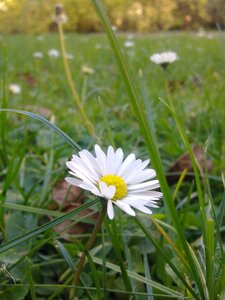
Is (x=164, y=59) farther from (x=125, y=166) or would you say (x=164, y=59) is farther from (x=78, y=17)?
(x=78, y=17)

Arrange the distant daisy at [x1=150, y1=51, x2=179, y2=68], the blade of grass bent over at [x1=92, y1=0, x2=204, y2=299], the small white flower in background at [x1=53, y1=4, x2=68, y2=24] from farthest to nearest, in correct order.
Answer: the small white flower in background at [x1=53, y1=4, x2=68, y2=24]
the distant daisy at [x1=150, y1=51, x2=179, y2=68]
the blade of grass bent over at [x1=92, y1=0, x2=204, y2=299]

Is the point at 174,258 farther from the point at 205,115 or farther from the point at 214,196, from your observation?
the point at 205,115

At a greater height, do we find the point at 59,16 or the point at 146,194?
the point at 59,16

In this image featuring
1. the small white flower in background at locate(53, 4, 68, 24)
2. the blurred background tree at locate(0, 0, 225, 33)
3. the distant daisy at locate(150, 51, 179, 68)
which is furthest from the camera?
the blurred background tree at locate(0, 0, 225, 33)

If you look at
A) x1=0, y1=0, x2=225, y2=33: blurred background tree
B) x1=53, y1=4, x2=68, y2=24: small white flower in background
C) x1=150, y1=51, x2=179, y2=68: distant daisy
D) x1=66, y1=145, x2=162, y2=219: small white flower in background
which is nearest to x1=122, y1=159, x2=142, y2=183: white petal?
x1=66, y1=145, x2=162, y2=219: small white flower in background

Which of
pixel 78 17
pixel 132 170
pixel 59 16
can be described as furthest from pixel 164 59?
pixel 78 17

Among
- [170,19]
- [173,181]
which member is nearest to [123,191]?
[173,181]

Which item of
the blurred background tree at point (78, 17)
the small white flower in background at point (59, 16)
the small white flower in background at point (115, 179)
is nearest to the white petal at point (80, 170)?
the small white flower in background at point (115, 179)

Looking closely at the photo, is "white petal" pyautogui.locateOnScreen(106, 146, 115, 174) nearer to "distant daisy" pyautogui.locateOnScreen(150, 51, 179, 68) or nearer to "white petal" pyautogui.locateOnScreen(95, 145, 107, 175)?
"white petal" pyautogui.locateOnScreen(95, 145, 107, 175)
